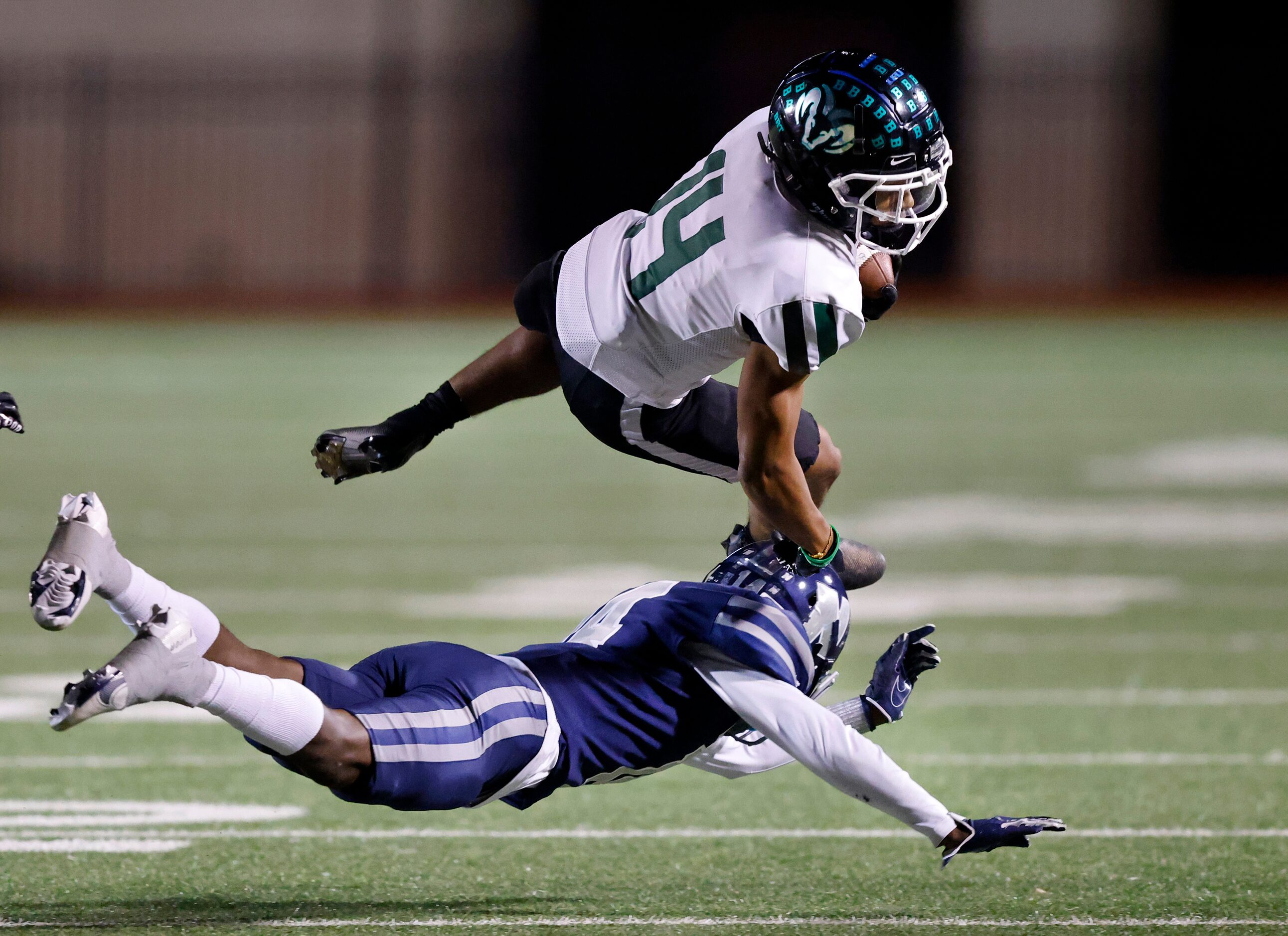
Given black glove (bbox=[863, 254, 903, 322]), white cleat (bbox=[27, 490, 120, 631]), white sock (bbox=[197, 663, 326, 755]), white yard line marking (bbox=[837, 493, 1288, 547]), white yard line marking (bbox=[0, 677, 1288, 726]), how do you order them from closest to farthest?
white cleat (bbox=[27, 490, 120, 631]), white sock (bbox=[197, 663, 326, 755]), black glove (bbox=[863, 254, 903, 322]), white yard line marking (bbox=[0, 677, 1288, 726]), white yard line marking (bbox=[837, 493, 1288, 547])

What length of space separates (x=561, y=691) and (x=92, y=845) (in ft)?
5.11

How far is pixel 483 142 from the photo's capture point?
52.7 feet

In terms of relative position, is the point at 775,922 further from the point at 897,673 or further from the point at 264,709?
the point at 264,709

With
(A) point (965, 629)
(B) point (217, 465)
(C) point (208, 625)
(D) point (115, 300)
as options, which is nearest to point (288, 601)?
(A) point (965, 629)

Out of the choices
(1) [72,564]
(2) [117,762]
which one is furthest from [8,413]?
(2) [117,762]

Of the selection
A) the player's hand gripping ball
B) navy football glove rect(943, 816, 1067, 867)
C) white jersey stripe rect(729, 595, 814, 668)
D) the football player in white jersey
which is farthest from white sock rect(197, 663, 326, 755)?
the player's hand gripping ball

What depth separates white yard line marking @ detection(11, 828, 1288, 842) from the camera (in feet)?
14.9

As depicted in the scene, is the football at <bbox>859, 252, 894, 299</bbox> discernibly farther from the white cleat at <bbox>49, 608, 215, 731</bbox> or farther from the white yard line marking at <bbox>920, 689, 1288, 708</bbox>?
the white yard line marking at <bbox>920, 689, 1288, 708</bbox>

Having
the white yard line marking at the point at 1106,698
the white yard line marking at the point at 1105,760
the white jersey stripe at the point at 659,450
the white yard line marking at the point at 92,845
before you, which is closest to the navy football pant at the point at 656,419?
the white jersey stripe at the point at 659,450

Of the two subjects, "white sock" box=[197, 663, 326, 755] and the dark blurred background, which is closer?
"white sock" box=[197, 663, 326, 755]

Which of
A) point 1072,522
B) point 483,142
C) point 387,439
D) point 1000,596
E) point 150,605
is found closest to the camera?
point 150,605

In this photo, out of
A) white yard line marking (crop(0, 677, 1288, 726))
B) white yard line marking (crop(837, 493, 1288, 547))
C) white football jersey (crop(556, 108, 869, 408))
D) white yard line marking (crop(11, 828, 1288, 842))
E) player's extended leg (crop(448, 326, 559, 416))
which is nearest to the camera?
white football jersey (crop(556, 108, 869, 408))

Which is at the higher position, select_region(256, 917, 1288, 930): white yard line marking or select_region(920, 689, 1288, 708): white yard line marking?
select_region(256, 917, 1288, 930): white yard line marking

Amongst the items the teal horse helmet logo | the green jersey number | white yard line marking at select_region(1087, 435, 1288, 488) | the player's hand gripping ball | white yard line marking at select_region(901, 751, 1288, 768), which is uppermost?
the teal horse helmet logo
